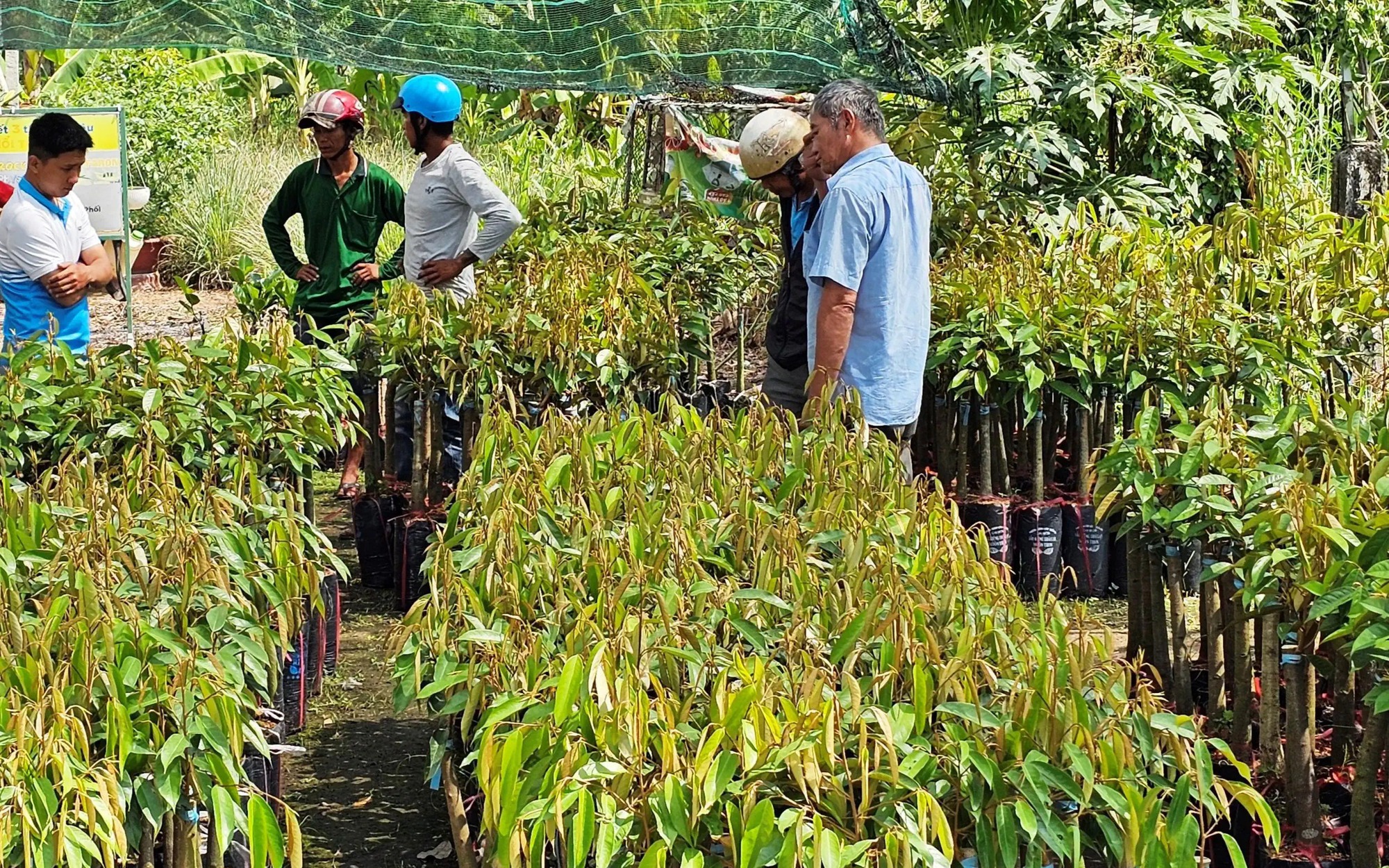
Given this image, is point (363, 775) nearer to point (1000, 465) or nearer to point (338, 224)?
point (1000, 465)

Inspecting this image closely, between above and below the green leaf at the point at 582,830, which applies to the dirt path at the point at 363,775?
below

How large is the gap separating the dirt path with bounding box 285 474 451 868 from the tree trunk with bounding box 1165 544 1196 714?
1.69 metres

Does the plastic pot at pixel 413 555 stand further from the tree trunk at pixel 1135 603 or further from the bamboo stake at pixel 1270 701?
the bamboo stake at pixel 1270 701

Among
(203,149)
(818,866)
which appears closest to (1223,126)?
(818,866)

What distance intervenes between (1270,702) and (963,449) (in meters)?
2.19

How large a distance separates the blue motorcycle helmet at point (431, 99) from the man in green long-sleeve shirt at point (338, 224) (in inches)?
18.1

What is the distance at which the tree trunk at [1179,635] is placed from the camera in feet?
11.3

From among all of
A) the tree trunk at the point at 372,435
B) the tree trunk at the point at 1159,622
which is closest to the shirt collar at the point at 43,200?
the tree trunk at the point at 372,435

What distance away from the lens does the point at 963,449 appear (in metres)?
5.33

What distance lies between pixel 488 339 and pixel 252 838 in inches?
110

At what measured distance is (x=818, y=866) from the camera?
185 centimetres

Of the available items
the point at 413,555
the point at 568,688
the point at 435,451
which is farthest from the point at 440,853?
the point at 435,451

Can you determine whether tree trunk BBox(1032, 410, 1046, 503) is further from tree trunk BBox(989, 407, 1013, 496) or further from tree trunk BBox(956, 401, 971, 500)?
tree trunk BBox(956, 401, 971, 500)

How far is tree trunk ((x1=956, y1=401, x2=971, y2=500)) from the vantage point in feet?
17.4
